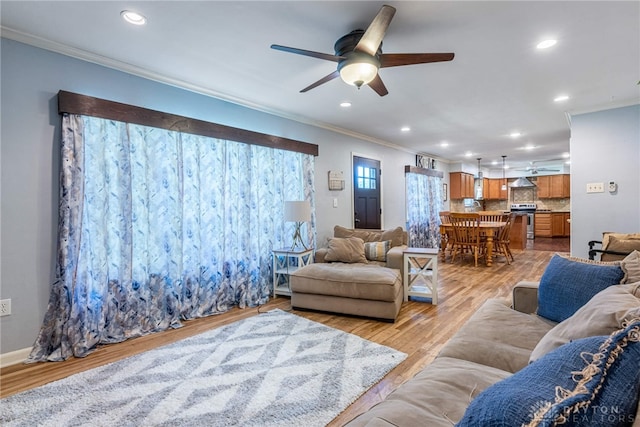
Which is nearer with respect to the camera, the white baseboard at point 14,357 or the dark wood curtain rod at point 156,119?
the white baseboard at point 14,357

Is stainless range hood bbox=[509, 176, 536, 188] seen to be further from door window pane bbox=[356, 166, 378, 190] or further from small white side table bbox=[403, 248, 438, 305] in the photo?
small white side table bbox=[403, 248, 438, 305]

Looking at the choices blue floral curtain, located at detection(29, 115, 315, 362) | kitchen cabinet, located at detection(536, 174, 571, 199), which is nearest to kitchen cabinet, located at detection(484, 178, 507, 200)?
kitchen cabinet, located at detection(536, 174, 571, 199)

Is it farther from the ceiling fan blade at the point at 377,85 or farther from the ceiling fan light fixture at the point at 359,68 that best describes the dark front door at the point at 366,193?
the ceiling fan light fixture at the point at 359,68

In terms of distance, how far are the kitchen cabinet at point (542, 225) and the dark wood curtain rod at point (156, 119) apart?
936cm

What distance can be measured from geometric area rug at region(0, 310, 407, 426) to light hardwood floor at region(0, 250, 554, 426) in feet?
0.31

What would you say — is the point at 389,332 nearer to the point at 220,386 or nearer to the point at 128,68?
the point at 220,386

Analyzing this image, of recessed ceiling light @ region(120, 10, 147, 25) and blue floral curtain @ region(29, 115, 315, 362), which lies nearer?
recessed ceiling light @ region(120, 10, 147, 25)

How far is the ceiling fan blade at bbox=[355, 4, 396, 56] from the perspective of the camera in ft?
6.05

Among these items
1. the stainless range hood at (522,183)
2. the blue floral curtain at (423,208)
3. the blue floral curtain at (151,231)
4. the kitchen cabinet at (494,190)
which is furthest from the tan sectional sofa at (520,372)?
the kitchen cabinet at (494,190)

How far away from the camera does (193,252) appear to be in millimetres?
3305

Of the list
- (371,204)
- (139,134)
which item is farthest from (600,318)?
(371,204)

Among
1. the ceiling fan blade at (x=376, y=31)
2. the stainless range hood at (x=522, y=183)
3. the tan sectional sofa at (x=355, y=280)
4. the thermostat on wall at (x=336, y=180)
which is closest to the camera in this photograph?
the ceiling fan blade at (x=376, y=31)

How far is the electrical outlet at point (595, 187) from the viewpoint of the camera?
4105mm

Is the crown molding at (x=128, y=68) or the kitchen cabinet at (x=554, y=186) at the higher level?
the crown molding at (x=128, y=68)
